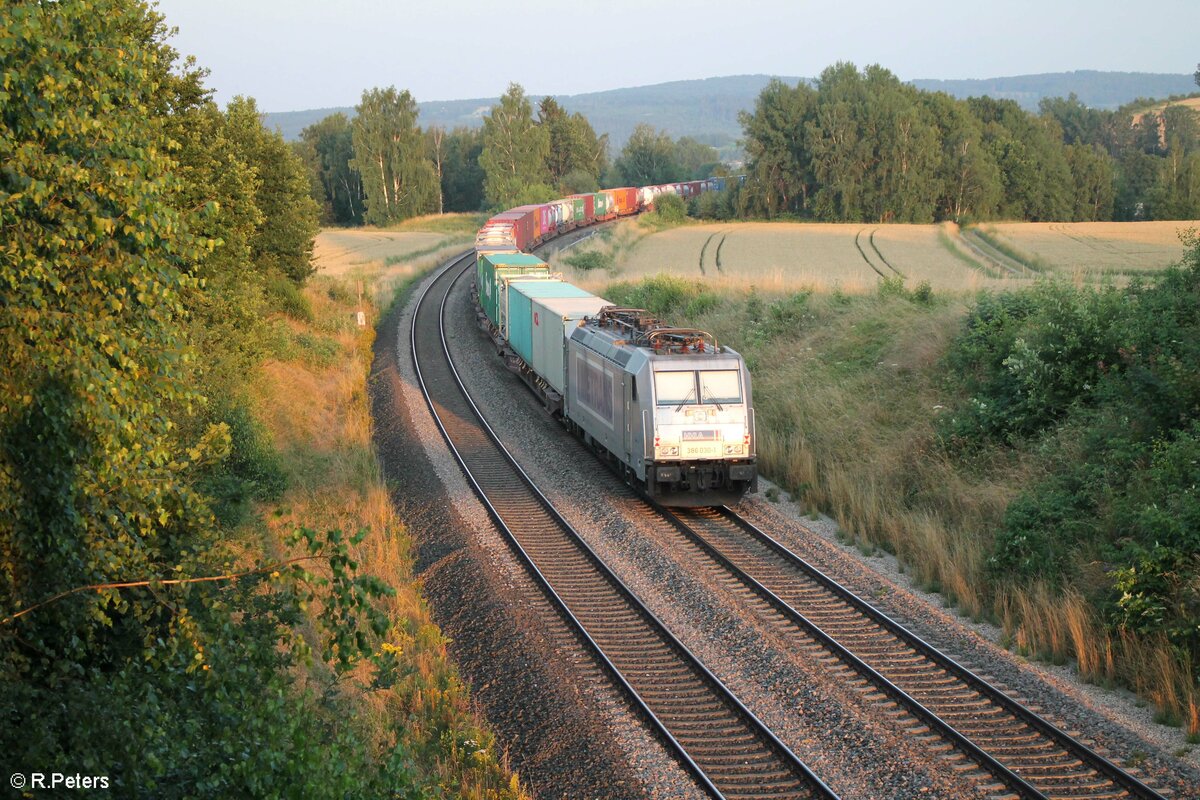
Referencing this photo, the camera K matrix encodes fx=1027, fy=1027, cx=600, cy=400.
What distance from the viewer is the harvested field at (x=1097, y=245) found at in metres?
41.8

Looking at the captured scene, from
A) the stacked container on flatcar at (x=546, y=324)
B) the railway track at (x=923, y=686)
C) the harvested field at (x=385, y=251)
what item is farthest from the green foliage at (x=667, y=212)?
the railway track at (x=923, y=686)

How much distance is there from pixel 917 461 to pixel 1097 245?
42.2 metres

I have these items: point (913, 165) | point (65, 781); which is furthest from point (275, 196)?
point (913, 165)

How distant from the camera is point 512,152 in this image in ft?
319

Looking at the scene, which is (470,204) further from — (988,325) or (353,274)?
(988,325)

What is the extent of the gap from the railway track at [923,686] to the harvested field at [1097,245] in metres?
24.6

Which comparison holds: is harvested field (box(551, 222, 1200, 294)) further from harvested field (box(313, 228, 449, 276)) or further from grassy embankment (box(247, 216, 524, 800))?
harvested field (box(313, 228, 449, 276))

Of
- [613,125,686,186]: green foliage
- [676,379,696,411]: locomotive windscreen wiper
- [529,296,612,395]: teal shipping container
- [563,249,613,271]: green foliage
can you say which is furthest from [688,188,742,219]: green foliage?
[676,379,696,411]: locomotive windscreen wiper

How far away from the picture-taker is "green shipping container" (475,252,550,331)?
105 ft

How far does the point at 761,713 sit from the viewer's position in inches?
416

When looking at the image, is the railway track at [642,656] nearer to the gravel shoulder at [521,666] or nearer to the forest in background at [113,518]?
the gravel shoulder at [521,666]

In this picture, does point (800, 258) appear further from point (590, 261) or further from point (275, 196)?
point (275, 196)

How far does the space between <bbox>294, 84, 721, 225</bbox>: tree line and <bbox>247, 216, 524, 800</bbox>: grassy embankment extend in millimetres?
54542

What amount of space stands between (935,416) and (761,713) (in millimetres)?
10150
